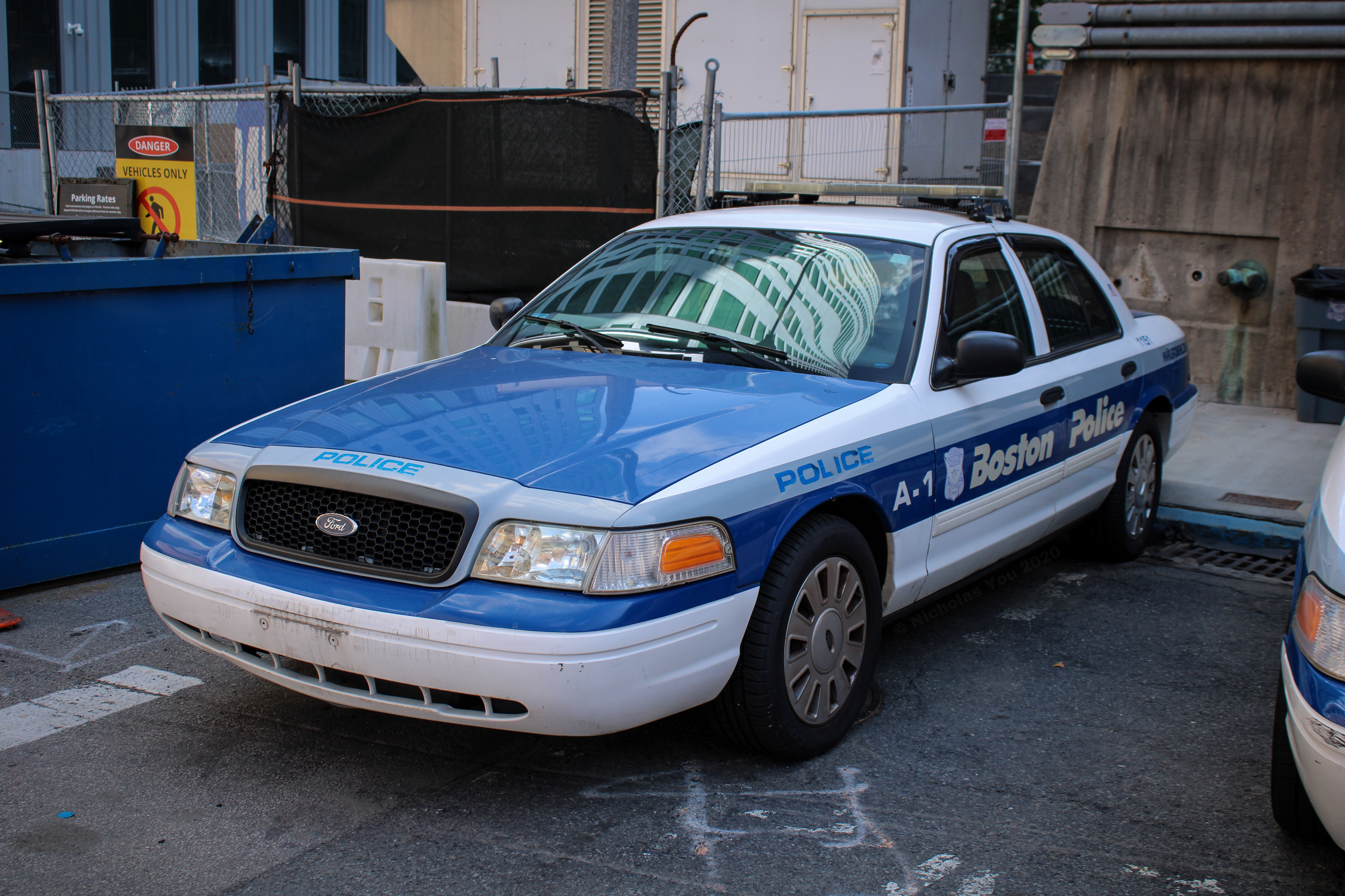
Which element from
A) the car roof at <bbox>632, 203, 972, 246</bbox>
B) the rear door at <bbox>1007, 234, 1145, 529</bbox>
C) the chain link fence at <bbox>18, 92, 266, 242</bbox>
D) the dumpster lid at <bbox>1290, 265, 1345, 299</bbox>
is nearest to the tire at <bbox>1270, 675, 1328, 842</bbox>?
the rear door at <bbox>1007, 234, 1145, 529</bbox>

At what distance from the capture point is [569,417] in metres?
3.53

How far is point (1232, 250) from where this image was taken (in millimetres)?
9094

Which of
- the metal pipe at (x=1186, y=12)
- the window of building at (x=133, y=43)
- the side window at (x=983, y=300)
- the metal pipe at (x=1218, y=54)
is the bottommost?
the side window at (x=983, y=300)

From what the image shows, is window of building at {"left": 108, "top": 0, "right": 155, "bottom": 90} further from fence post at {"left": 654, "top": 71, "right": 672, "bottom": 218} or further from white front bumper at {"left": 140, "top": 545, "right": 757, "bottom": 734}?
white front bumper at {"left": 140, "top": 545, "right": 757, "bottom": 734}

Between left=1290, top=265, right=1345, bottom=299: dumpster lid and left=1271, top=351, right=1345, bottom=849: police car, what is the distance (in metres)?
5.85

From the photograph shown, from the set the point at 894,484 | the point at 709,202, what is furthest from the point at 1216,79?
the point at 894,484

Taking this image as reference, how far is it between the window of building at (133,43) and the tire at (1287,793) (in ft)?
83.4

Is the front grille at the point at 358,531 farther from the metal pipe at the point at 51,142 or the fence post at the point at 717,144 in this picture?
the metal pipe at the point at 51,142

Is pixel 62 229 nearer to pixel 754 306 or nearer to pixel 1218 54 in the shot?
pixel 754 306

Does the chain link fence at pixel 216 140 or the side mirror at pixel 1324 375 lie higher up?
the chain link fence at pixel 216 140

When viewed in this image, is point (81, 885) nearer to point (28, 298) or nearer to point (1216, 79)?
point (28, 298)

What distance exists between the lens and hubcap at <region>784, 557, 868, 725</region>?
349cm

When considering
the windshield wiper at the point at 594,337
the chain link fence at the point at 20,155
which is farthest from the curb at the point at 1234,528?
the chain link fence at the point at 20,155

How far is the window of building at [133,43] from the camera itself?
2422cm
